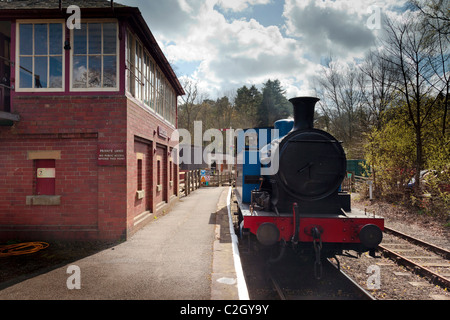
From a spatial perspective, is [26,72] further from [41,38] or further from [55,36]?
[55,36]

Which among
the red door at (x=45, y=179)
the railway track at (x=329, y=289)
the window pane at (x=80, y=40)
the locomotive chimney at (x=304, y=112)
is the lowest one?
the railway track at (x=329, y=289)

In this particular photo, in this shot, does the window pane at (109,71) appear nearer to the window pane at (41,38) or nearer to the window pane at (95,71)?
the window pane at (95,71)

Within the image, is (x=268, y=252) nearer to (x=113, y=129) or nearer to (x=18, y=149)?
(x=113, y=129)

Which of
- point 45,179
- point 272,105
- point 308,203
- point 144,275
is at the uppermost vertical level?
point 272,105

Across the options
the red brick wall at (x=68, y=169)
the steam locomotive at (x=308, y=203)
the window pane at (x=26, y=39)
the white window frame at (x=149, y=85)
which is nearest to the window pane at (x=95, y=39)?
the white window frame at (x=149, y=85)

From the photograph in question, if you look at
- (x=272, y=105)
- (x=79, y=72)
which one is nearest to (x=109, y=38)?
(x=79, y=72)

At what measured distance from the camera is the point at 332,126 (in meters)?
34.4

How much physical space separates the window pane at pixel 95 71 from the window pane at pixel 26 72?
1463 mm

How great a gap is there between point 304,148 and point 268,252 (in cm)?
212

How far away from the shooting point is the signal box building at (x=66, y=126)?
682 cm

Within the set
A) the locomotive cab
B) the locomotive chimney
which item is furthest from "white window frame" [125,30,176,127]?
the locomotive cab

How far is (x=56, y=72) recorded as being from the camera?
23.0ft

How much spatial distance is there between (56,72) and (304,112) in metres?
6.05

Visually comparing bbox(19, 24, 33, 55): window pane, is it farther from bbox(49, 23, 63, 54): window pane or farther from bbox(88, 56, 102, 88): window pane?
bbox(88, 56, 102, 88): window pane
